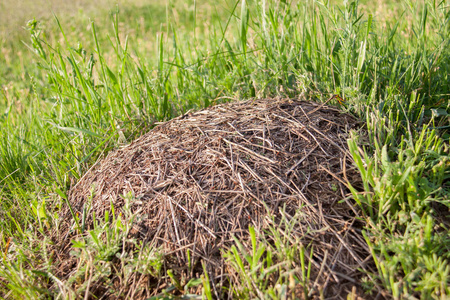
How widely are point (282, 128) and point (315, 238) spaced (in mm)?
736

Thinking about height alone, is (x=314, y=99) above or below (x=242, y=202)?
above

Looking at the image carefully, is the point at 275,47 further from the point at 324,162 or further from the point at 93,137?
the point at 93,137

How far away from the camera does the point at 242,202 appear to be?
1671 millimetres

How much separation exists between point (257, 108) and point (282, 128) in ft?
0.91

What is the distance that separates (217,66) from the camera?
3.00 m

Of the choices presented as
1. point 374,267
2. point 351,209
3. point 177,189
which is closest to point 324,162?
point 351,209

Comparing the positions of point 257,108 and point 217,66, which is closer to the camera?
point 257,108

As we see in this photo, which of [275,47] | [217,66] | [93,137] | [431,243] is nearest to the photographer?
[431,243]

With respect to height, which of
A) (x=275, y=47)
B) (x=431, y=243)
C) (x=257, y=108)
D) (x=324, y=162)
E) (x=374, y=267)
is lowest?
(x=374, y=267)

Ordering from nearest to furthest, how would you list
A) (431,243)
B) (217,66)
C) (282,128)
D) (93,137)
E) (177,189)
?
(431,243) < (177,189) < (282,128) < (93,137) < (217,66)

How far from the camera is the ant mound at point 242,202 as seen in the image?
142 centimetres

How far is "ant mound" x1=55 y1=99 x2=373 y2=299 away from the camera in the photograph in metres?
1.42

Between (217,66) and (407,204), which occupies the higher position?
(217,66)

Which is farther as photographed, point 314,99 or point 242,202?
point 314,99
